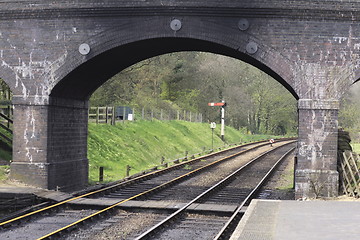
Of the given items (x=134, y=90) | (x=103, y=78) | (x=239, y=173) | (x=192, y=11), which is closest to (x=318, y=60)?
(x=192, y=11)

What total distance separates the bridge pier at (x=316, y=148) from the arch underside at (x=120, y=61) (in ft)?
3.23

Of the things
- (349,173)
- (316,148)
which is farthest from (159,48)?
(349,173)

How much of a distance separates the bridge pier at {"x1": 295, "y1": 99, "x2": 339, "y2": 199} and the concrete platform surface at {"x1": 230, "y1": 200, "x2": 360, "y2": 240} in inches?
115

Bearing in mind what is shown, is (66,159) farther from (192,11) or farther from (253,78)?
(253,78)

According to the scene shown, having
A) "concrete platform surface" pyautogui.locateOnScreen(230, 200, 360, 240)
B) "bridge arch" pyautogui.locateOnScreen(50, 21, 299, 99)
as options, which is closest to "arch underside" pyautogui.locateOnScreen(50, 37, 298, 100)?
"bridge arch" pyautogui.locateOnScreen(50, 21, 299, 99)

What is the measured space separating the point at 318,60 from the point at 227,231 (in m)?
6.82

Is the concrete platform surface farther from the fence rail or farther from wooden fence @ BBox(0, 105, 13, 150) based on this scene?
the fence rail

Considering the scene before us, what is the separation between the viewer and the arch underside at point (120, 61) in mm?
16769

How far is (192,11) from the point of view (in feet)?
52.6

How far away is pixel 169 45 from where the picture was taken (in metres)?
18.0

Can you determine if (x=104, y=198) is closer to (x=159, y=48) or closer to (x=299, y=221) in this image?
(x=159, y=48)

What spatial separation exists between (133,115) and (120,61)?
18976 millimetres

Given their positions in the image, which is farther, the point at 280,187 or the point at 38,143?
the point at 280,187

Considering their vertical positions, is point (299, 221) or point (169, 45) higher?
point (169, 45)
